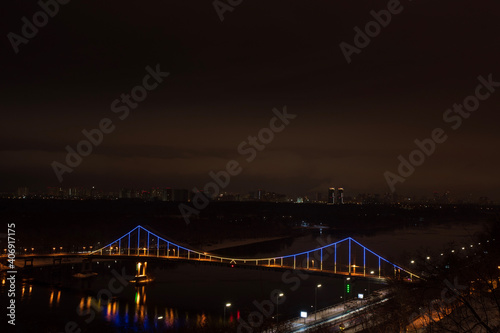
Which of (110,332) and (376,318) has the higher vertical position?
(376,318)

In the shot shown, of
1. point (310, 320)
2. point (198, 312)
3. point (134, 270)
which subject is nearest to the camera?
point (310, 320)

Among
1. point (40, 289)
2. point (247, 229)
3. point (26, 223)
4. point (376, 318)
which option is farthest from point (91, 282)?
point (247, 229)

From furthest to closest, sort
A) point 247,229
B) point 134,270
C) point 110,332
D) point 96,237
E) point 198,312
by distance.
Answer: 1. point 247,229
2. point 96,237
3. point 134,270
4. point 198,312
5. point 110,332

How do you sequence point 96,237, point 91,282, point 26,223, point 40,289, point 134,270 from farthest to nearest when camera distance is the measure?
point 26,223, point 96,237, point 134,270, point 91,282, point 40,289

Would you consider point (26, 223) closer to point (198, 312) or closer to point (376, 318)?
point (198, 312)

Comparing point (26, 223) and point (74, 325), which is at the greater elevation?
point (26, 223)

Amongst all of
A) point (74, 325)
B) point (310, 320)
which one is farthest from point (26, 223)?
point (310, 320)

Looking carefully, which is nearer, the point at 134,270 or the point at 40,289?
the point at 40,289

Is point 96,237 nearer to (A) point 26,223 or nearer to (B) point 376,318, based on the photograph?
(A) point 26,223

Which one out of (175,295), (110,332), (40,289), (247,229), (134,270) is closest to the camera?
(110,332)
